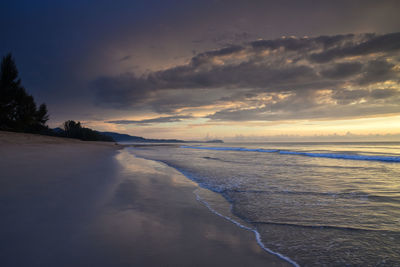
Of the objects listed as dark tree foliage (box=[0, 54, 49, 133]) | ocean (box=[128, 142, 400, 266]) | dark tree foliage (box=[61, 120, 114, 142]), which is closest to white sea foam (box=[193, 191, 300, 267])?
ocean (box=[128, 142, 400, 266])

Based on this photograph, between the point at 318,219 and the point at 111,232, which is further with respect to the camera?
the point at 318,219

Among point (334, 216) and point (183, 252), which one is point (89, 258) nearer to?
point (183, 252)

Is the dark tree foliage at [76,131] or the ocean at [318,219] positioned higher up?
the dark tree foliage at [76,131]

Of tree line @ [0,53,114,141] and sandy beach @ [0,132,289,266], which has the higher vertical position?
tree line @ [0,53,114,141]

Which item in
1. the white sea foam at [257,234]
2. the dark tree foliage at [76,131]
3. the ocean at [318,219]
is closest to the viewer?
the white sea foam at [257,234]

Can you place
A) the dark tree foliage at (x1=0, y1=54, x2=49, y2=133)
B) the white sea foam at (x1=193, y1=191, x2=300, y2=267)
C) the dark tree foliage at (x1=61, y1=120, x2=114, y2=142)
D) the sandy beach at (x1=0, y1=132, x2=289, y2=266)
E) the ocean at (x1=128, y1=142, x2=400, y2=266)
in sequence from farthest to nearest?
the dark tree foliage at (x1=61, y1=120, x2=114, y2=142) → the dark tree foliage at (x1=0, y1=54, x2=49, y2=133) → the ocean at (x1=128, y1=142, x2=400, y2=266) → the white sea foam at (x1=193, y1=191, x2=300, y2=267) → the sandy beach at (x1=0, y1=132, x2=289, y2=266)

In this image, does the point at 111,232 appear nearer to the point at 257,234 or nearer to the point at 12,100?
the point at 257,234

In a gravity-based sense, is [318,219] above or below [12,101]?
below

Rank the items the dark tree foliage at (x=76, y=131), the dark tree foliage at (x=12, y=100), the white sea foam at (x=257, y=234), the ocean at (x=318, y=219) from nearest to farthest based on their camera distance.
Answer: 1. the white sea foam at (x=257, y=234)
2. the ocean at (x=318, y=219)
3. the dark tree foliage at (x=12, y=100)
4. the dark tree foliage at (x=76, y=131)

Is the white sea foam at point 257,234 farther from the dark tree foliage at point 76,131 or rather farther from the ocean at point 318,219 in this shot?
the dark tree foliage at point 76,131

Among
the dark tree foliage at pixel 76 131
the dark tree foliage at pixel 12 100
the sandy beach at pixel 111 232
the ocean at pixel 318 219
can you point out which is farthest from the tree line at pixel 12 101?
the ocean at pixel 318 219

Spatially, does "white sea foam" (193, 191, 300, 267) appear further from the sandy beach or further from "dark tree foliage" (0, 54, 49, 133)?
"dark tree foliage" (0, 54, 49, 133)

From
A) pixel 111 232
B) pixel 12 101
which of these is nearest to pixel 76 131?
pixel 12 101

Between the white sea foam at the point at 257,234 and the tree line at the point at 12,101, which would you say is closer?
the white sea foam at the point at 257,234
